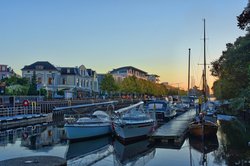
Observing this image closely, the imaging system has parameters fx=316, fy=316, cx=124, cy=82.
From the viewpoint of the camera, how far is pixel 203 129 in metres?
29.2

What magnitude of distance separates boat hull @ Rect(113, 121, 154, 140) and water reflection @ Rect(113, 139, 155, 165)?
0.68 metres

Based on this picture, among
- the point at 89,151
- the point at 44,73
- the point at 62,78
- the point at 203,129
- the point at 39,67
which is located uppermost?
the point at 39,67

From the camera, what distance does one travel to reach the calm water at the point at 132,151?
2084cm

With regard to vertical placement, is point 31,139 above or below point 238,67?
below

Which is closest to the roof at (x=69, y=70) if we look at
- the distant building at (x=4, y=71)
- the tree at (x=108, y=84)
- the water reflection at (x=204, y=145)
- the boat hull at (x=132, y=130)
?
the tree at (x=108, y=84)

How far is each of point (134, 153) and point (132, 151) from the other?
0.78m

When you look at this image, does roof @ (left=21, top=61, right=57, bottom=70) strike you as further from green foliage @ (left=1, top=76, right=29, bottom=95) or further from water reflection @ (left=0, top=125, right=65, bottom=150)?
water reflection @ (left=0, top=125, right=65, bottom=150)

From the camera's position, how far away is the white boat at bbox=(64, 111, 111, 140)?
94.8 ft

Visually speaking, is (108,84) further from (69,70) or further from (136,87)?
(136,87)

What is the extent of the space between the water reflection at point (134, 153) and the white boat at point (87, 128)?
2.56 m

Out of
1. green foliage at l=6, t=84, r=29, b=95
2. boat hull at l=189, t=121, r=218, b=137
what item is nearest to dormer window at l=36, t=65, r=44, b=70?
green foliage at l=6, t=84, r=29, b=95

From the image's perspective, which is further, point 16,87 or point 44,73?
point 44,73

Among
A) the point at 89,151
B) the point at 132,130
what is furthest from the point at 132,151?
the point at 132,130

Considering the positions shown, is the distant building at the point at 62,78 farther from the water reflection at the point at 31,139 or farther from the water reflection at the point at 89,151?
the water reflection at the point at 89,151
